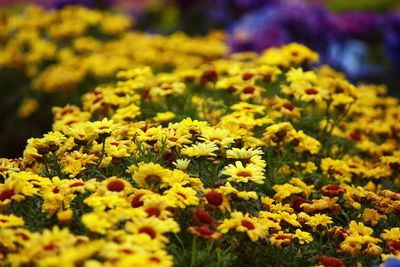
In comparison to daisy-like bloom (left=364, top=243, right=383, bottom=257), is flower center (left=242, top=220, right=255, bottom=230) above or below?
above

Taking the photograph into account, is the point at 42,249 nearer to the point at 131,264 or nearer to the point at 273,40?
the point at 131,264

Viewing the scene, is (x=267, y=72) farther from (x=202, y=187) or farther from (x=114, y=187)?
(x=114, y=187)

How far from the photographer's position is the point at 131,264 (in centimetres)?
109

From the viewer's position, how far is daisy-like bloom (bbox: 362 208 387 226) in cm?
196

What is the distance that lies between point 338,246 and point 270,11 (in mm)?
4331

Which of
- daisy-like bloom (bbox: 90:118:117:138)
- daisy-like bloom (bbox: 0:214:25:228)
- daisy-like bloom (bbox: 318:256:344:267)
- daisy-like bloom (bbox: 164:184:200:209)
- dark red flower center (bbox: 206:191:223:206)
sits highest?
daisy-like bloom (bbox: 90:118:117:138)

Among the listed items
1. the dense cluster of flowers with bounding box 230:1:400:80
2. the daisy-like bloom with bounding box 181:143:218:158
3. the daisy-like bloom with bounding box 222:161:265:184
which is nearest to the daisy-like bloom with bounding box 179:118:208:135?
the daisy-like bloom with bounding box 181:143:218:158

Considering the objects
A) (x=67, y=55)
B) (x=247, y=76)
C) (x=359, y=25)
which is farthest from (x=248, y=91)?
(x=359, y=25)

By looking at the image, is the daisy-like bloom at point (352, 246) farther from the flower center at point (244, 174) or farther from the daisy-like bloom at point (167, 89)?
the daisy-like bloom at point (167, 89)

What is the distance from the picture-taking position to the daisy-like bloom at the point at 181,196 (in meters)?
1.56

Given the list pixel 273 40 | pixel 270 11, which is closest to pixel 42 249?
pixel 273 40

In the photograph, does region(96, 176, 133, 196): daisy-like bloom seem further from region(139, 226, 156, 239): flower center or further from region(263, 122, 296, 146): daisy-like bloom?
region(263, 122, 296, 146): daisy-like bloom

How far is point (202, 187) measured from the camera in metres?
1.74

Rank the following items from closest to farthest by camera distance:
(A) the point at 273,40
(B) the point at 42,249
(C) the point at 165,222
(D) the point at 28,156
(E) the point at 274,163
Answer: (B) the point at 42,249
(C) the point at 165,222
(D) the point at 28,156
(E) the point at 274,163
(A) the point at 273,40
